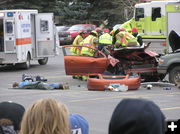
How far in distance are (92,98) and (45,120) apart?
11.2m

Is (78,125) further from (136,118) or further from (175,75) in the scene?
(175,75)

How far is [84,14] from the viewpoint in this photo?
177 ft

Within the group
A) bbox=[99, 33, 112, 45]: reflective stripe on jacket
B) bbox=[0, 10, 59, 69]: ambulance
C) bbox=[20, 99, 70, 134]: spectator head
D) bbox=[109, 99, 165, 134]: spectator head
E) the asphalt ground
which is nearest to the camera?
bbox=[109, 99, 165, 134]: spectator head

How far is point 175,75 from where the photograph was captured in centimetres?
1722

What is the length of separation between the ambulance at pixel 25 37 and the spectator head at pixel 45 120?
816 inches

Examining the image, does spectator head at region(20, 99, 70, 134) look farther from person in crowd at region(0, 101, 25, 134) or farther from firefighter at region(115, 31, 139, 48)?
firefighter at region(115, 31, 139, 48)

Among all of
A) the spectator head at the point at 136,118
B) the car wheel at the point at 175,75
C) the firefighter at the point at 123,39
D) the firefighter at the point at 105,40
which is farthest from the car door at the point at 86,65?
the spectator head at the point at 136,118

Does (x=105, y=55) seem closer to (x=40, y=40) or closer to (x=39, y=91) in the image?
(x=39, y=91)

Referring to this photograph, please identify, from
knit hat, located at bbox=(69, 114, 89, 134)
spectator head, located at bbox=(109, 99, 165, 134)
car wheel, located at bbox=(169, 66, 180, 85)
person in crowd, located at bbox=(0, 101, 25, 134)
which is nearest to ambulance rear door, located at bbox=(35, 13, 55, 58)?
car wheel, located at bbox=(169, 66, 180, 85)

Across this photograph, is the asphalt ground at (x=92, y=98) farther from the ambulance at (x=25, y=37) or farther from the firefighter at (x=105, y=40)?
the ambulance at (x=25, y=37)

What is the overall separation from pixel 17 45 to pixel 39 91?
→ 7.94m

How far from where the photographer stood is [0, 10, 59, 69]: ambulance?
24.3 meters

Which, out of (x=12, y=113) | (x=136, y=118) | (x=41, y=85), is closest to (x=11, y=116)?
(x=12, y=113)

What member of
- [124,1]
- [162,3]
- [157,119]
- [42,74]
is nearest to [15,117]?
[157,119]
